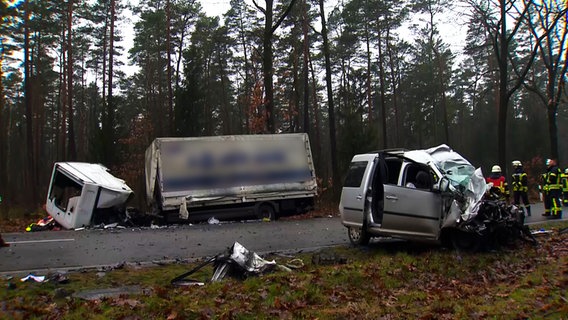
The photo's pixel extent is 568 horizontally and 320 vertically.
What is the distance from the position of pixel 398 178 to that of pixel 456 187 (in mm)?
1275

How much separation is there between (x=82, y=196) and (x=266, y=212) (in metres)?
6.25

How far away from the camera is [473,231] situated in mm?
8156

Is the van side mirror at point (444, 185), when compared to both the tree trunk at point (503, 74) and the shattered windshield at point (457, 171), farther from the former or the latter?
the tree trunk at point (503, 74)

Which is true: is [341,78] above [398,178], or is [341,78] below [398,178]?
above

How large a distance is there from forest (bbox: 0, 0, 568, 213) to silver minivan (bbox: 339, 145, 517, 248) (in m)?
13.2

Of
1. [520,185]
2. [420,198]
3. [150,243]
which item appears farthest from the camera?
[520,185]

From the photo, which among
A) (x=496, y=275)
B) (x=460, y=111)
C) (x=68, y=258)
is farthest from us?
(x=460, y=111)

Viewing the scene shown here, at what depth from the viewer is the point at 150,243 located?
1139 cm

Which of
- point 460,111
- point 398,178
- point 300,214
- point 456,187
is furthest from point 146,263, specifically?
point 460,111

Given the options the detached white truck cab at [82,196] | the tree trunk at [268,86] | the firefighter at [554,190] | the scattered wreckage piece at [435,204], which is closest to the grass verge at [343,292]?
the scattered wreckage piece at [435,204]

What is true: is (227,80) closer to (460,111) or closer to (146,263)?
(460,111)

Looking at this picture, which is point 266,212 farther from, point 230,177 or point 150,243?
point 150,243

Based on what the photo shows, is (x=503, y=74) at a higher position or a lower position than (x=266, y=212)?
higher

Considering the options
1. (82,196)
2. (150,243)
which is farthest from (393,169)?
(82,196)
